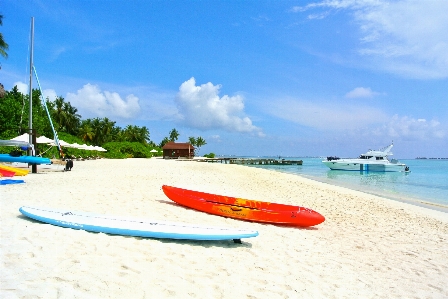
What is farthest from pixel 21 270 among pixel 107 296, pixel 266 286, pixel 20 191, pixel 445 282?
pixel 20 191

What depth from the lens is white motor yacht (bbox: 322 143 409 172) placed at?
151ft

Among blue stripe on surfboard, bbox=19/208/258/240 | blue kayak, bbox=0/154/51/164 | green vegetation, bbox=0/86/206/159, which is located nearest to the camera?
blue stripe on surfboard, bbox=19/208/258/240

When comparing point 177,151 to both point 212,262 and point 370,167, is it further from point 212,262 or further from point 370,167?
point 212,262

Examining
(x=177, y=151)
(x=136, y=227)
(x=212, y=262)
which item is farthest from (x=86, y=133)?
(x=212, y=262)

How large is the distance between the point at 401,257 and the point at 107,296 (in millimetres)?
5509

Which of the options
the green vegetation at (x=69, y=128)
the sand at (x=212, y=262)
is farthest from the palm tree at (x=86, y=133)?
the sand at (x=212, y=262)

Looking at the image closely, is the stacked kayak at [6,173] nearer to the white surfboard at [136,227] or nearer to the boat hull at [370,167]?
the white surfboard at [136,227]

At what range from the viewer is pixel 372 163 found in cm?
4572

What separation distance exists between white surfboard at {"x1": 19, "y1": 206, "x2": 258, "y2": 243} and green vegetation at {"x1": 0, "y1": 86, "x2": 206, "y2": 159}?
21681mm

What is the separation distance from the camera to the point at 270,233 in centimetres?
661

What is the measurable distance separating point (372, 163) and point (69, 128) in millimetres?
A: 50774

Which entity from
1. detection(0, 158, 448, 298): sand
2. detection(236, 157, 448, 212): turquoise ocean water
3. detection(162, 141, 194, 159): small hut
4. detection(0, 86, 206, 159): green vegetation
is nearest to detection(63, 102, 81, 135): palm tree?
detection(0, 86, 206, 159): green vegetation

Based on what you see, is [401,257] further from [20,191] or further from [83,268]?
[20,191]

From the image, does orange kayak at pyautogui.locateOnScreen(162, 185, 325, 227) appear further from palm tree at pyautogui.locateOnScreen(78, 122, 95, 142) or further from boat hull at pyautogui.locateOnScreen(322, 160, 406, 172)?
palm tree at pyautogui.locateOnScreen(78, 122, 95, 142)
